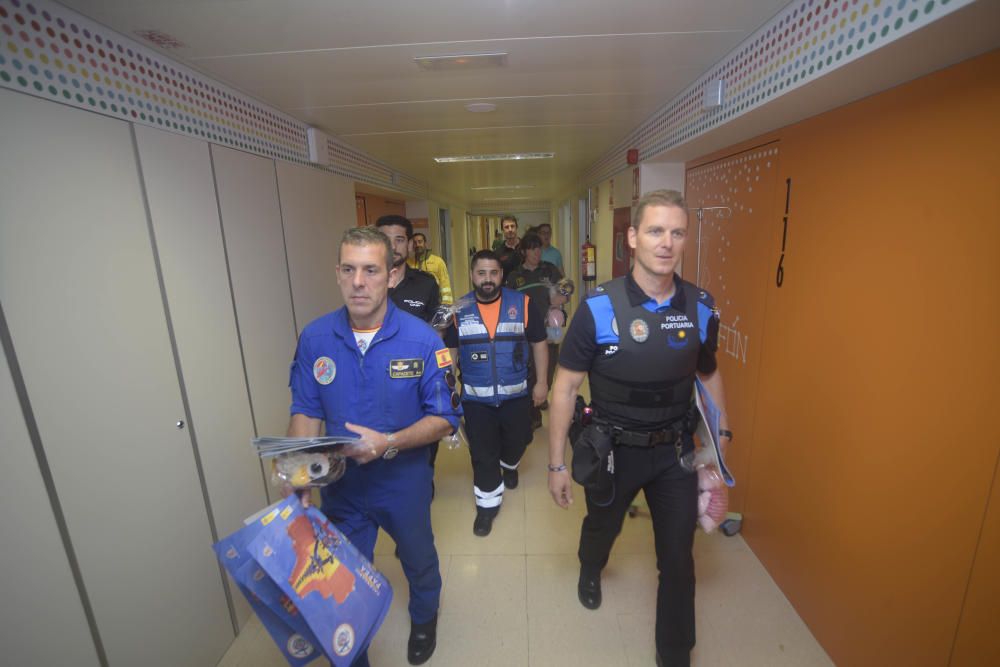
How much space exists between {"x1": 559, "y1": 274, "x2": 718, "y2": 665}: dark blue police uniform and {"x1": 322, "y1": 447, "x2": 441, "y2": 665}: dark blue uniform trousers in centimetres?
77

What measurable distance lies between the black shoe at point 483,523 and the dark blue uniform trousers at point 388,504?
1007 mm

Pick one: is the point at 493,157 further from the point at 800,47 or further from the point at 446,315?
the point at 800,47

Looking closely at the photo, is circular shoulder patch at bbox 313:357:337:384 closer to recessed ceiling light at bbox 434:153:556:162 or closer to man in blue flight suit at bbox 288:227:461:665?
man in blue flight suit at bbox 288:227:461:665

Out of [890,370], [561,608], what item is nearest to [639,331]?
[890,370]

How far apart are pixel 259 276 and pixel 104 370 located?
115 cm

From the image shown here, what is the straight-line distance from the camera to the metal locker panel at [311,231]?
309 cm

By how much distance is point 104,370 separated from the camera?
1.61 m

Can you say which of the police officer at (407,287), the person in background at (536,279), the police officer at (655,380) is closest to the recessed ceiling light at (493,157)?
the person in background at (536,279)

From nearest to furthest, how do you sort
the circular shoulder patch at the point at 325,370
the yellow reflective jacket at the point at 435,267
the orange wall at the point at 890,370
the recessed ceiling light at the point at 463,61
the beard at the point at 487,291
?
1. the orange wall at the point at 890,370
2. the circular shoulder patch at the point at 325,370
3. the recessed ceiling light at the point at 463,61
4. the beard at the point at 487,291
5. the yellow reflective jacket at the point at 435,267

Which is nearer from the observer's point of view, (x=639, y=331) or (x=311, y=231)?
(x=639, y=331)

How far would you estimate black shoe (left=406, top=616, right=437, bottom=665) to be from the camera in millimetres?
2027

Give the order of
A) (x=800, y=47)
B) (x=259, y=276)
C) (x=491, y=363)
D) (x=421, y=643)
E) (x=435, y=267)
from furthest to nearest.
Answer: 1. (x=435, y=267)
2. (x=491, y=363)
3. (x=259, y=276)
4. (x=421, y=643)
5. (x=800, y=47)

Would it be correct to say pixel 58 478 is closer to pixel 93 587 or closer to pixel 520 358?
pixel 93 587

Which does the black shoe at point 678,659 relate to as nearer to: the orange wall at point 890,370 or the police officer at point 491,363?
the orange wall at point 890,370
